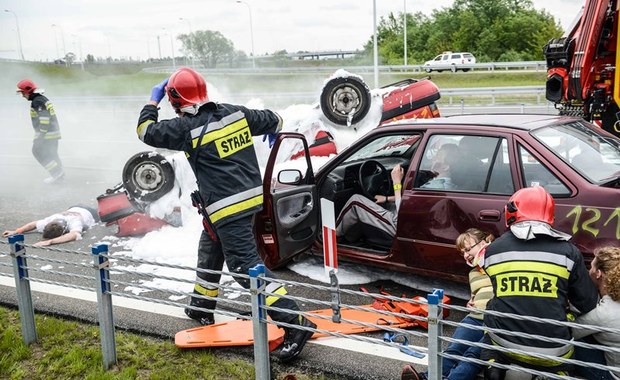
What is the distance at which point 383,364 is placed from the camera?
11.9 feet

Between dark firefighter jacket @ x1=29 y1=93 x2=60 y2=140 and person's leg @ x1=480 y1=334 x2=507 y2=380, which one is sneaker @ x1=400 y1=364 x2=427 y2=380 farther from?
dark firefighter jacket @ x1=29 y1=93 x2=60 y2=140

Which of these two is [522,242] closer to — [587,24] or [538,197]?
[538,197]

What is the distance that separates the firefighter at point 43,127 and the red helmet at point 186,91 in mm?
7963

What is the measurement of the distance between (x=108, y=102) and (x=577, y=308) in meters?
26.1

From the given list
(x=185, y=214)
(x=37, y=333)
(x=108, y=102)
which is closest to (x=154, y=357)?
(x=37, y=333)

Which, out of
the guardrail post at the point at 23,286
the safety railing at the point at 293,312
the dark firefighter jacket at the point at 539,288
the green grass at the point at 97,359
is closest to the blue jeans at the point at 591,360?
the dark firefighter jacket at the point at 539,288

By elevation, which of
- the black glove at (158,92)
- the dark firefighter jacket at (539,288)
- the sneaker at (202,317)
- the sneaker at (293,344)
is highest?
the black glove at (158,92)

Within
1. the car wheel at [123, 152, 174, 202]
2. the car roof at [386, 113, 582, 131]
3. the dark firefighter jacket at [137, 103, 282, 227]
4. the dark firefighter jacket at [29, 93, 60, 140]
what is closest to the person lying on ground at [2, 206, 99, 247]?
the car wheel at [123, 152, 174, 202]

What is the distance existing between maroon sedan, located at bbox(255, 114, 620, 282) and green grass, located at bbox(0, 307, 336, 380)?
1173mm

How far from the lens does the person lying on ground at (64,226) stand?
6980 millimetres

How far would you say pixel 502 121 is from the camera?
443 centimetres

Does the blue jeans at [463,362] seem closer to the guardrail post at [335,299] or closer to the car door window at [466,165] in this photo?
the guardrail post at [335,299]

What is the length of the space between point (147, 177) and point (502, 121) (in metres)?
4.34

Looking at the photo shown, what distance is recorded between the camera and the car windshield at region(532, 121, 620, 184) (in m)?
4.01
